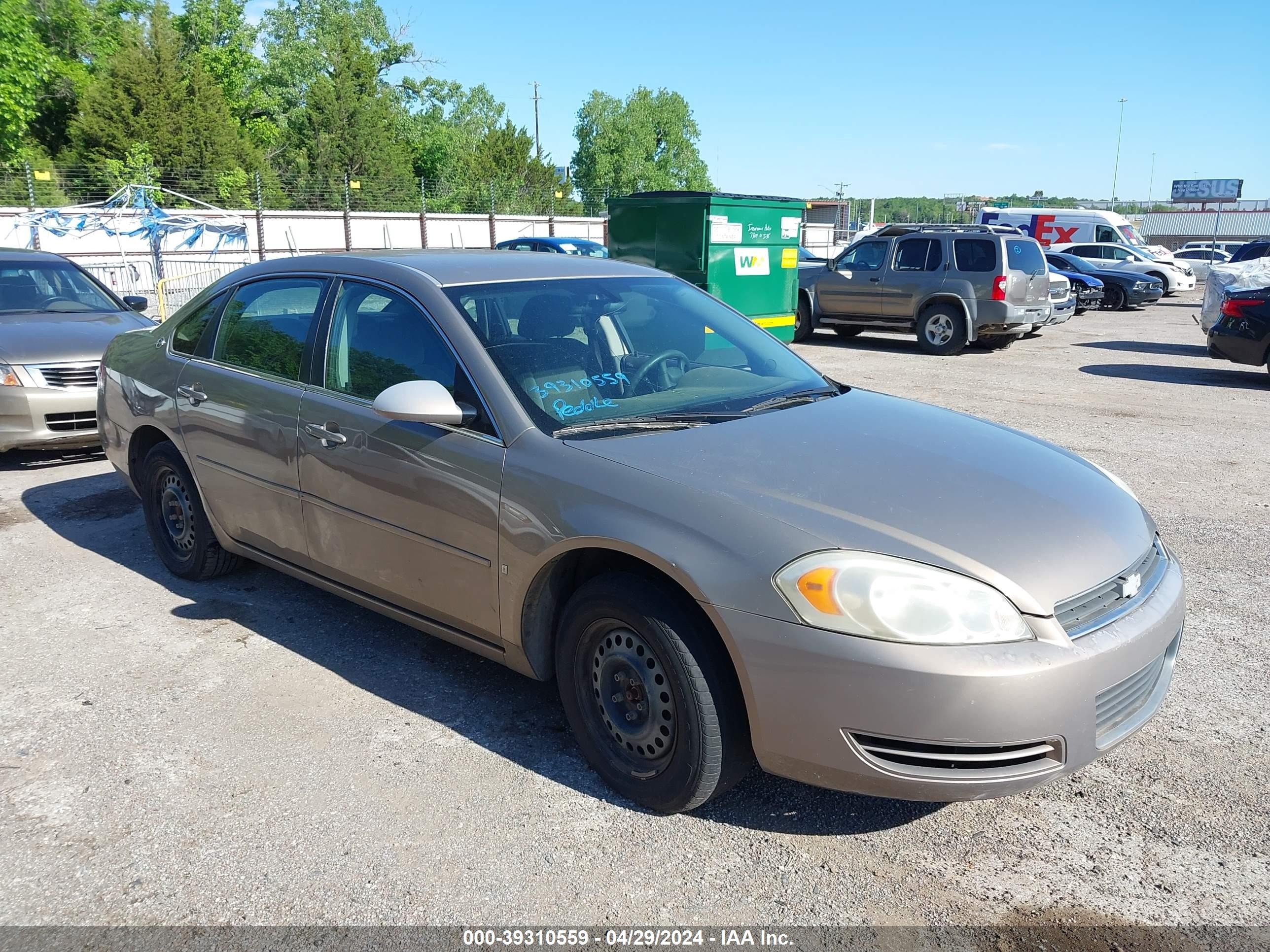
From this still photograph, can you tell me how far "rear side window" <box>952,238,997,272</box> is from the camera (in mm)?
15336

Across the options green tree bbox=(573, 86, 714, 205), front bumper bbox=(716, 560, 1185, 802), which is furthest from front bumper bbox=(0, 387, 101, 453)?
green tree bbox=(573, 86, 714, 205)

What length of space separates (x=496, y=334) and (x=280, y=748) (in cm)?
165

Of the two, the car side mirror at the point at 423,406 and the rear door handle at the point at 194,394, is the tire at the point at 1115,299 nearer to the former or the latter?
the rear door handle at the point at 194,394

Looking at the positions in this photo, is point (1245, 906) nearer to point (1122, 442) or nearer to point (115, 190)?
point (1122, 442)

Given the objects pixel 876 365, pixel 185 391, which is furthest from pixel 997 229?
pixel 185 391

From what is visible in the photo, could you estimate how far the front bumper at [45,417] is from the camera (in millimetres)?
6984

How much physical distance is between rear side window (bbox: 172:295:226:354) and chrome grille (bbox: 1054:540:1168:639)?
3.98 metres

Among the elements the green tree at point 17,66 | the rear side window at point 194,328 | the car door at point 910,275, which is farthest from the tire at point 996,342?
the green tree at point 17,66

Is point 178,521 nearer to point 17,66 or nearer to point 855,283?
point 855,283

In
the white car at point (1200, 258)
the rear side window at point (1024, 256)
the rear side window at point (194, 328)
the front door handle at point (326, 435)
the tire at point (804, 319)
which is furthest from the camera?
the white car at point (1200, 258)

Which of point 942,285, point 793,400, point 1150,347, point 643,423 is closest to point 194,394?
point 643,423

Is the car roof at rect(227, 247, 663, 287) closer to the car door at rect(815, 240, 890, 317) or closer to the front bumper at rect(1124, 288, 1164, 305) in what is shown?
the car door at rect(815, 240, 890, 317)

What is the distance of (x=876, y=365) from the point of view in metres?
14.6

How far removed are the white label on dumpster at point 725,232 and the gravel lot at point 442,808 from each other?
832 centimetres
